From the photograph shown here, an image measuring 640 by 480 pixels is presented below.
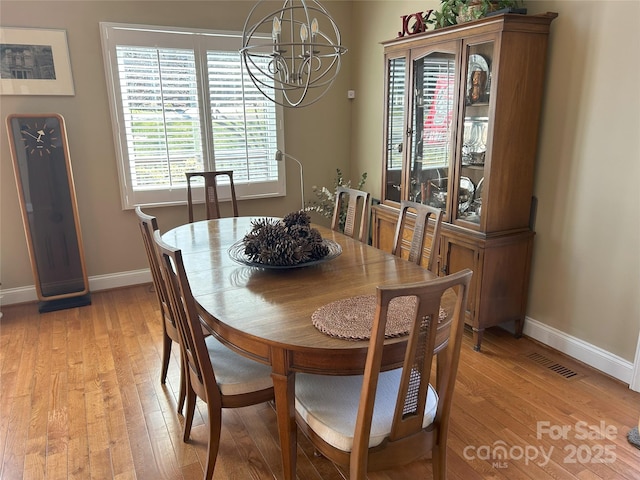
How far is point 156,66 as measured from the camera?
3.68 m

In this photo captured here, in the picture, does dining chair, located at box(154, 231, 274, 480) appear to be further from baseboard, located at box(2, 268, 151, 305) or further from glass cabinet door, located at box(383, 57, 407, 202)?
baseboard, located at box(2, 268, 151, 305)

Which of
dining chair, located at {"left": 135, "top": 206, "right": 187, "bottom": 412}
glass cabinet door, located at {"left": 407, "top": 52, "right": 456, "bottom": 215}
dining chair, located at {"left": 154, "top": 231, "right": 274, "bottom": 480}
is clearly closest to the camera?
dining chair, located at {"left": 154, "top": 231, "right": 274, "bottom": 480}

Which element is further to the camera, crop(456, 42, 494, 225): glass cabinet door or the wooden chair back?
crop(456, 42, 494, 225): glass cabinet door

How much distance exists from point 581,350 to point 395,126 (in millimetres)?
1984

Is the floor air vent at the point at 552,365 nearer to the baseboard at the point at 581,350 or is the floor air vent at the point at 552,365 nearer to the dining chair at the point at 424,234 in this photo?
the baseboard at the point at 581,350

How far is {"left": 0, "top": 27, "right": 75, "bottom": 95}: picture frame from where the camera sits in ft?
10.7

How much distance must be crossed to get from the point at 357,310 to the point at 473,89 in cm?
183

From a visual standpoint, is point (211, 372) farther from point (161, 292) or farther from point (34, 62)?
point (34, 62)

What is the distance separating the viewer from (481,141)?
2.74m

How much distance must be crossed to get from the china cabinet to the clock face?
262cm

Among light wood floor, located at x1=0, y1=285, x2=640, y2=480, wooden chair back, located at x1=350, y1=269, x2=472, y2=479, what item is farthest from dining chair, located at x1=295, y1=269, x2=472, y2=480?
light wood floor, located at x1=0, y1=285, x2=640, y2=480

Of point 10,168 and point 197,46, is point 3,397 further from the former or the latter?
point 197,46

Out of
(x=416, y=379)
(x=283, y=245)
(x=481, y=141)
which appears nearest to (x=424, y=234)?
(x=283, y=245)

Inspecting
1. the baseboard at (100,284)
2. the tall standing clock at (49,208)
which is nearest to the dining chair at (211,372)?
the tall standing clock at (49,208)
